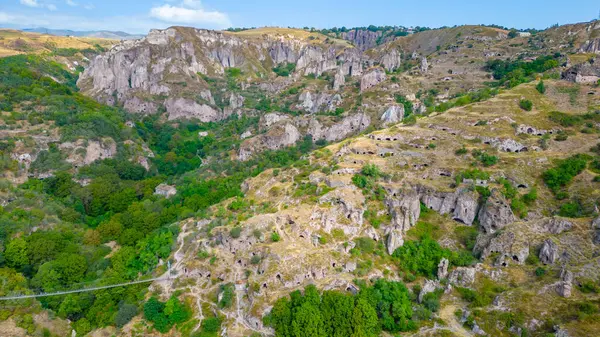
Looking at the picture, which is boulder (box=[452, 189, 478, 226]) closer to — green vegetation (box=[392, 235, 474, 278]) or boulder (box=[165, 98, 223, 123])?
green vegetation (box=[392, 235, 474, 278])

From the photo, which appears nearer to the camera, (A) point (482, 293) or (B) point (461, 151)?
(A) point (482, 293)

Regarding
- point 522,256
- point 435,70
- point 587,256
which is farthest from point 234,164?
point 435,70

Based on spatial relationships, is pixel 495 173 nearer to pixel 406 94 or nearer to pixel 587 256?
pixel 587 256

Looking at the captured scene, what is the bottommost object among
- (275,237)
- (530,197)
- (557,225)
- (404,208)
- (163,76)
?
(275,237)

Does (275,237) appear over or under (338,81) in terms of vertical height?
under

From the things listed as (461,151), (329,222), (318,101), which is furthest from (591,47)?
(329,222)

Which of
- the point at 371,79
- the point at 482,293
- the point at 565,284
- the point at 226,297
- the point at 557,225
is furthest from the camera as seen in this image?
the point at 371,79

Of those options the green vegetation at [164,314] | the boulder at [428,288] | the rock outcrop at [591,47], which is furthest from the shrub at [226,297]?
the rock outcrop at [591,47]

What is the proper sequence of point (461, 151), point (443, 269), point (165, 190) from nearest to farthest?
point (443, 269) → point (461, 151) → point (165, 190)

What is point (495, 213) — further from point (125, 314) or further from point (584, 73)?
point (584, 73)
